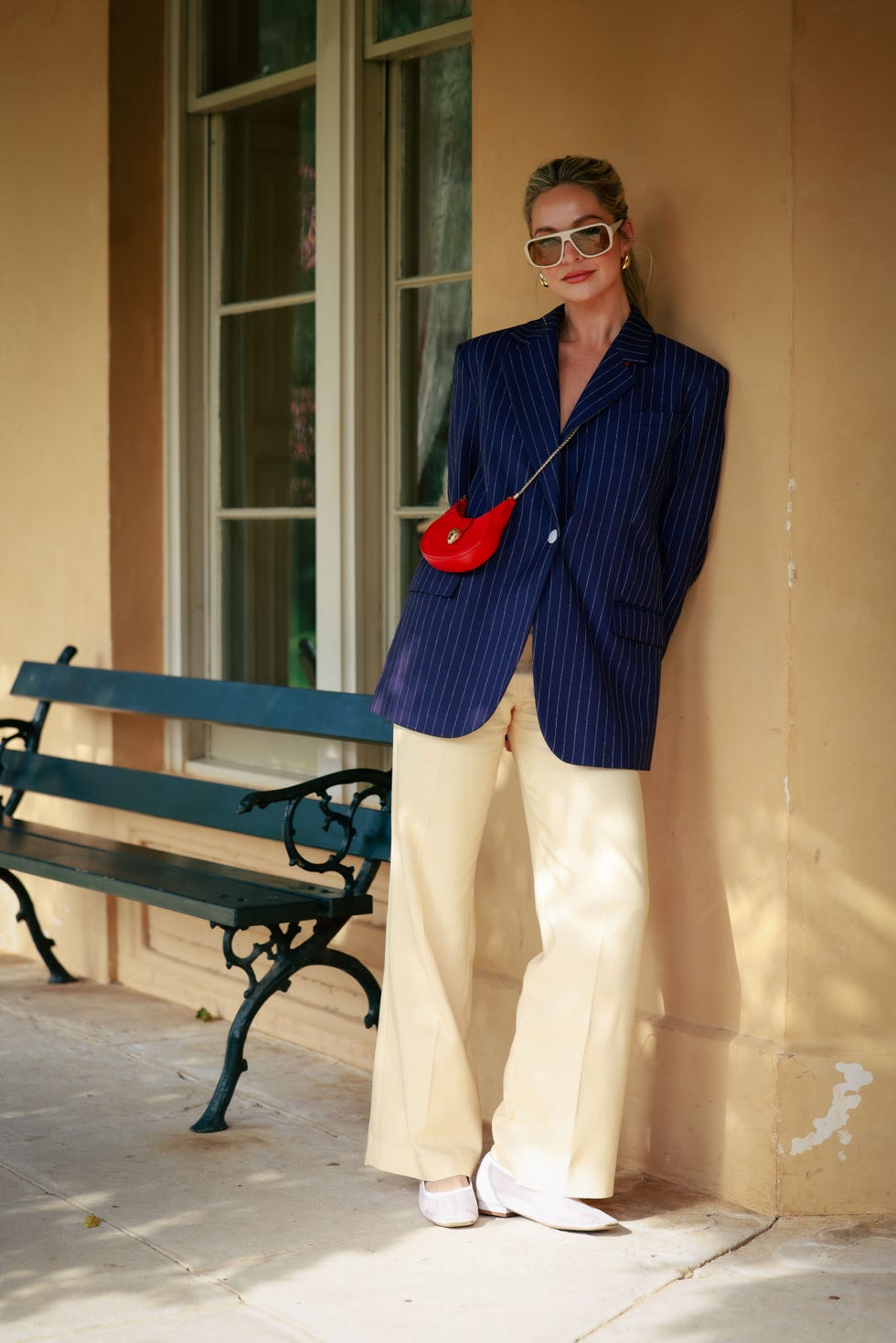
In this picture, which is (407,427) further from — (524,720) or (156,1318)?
(156,1318)

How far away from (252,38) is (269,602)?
1717 mm

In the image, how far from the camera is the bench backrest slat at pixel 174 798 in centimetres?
391

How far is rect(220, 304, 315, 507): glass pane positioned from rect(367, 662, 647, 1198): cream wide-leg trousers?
6.12 feet

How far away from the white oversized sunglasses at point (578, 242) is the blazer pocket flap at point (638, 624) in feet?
2.30

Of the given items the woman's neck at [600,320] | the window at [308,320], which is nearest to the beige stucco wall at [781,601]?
the woman's neck at [600,320]

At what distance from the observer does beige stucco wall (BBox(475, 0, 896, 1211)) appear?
10.3 ft

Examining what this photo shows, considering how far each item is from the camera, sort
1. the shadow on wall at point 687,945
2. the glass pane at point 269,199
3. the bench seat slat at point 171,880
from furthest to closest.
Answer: the glass pane at point 269,199 < the bench seat slat at point 171,880 < the shadow on wall at point 687,945

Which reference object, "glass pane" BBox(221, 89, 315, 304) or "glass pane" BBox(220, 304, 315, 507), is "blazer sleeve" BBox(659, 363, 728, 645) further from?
"glass pane" BBox(221, 89, 315, 304)

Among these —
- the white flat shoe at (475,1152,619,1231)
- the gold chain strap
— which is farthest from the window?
the white flat shoe at (475,1152,619,1231)

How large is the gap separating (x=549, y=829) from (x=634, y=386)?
0.89 meters

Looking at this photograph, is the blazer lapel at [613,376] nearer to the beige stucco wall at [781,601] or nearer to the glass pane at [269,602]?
the beige stucco wall at [781,601]

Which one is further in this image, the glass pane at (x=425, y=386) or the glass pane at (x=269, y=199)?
the glass pane at (x=269, y=199)

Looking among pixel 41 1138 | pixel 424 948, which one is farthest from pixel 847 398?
pixel 41 1138

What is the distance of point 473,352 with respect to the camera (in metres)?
3.46
